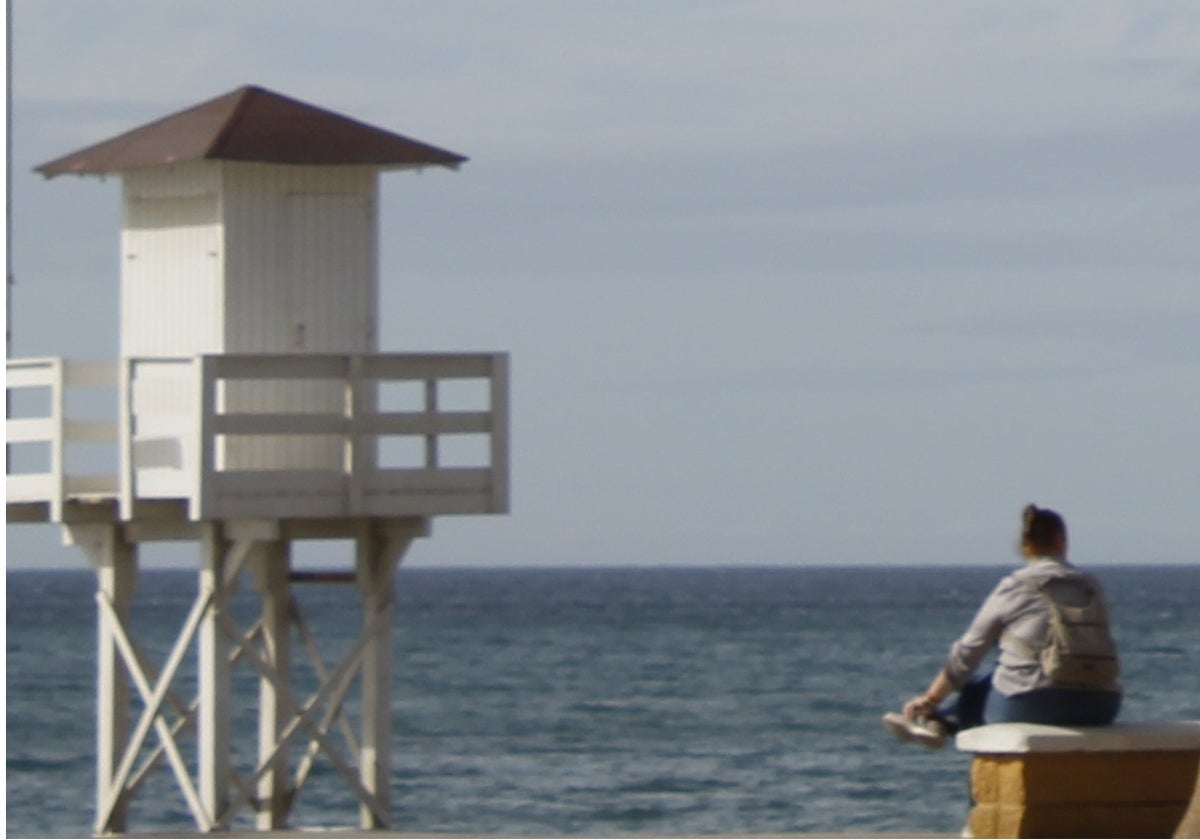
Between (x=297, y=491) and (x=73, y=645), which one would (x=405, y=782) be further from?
(x=73, y=645)

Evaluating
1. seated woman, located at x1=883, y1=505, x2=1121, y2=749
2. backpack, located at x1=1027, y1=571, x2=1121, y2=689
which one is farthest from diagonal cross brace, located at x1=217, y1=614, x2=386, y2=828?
backpack, located at x1=1027, y1=571, x2=1121, y2=689

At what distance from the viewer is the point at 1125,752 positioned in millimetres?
11047

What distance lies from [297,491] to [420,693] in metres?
44.5

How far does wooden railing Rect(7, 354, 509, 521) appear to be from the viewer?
617 inches

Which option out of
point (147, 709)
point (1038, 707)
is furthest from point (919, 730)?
point (147, 709)

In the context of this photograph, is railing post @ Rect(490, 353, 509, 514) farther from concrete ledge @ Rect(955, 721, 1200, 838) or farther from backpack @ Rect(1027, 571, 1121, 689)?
backpack @ Rect(1027, 571, 1121, 689)

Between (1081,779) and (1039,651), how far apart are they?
0.57 meters

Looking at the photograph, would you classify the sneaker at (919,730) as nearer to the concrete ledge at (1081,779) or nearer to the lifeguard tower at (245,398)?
the concrete ledge at (1081,779)

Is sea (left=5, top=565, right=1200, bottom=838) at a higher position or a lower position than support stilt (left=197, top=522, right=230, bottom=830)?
lower

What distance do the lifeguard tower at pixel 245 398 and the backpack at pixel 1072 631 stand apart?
5.88m

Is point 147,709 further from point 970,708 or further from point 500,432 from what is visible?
point 970,708

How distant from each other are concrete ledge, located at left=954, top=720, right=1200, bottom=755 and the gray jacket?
0.18m

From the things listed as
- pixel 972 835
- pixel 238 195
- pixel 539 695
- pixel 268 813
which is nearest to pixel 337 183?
pixel 238 195

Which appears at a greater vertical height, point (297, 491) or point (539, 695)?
point (297, 491)
